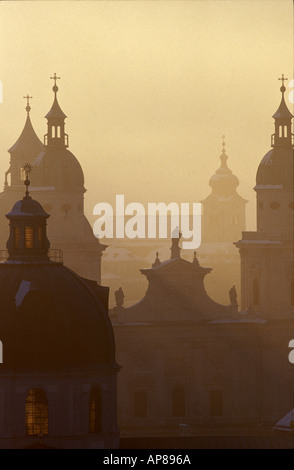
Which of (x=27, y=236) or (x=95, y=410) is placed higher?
(x=27, y=236)

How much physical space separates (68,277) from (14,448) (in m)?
11.0

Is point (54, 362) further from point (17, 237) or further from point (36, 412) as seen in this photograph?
point (17, 237)

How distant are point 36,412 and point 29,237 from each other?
11543 millimetres

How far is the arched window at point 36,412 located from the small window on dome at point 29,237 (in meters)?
9.87

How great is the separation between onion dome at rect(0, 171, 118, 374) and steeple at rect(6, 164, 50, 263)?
2.13ft

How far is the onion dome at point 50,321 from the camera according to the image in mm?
172750

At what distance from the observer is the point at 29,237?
17875 centimetres

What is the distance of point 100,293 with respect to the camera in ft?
584

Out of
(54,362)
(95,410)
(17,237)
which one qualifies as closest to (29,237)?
(17,237)

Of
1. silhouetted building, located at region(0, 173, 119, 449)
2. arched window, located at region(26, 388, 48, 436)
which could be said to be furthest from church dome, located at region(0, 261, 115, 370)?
arched window, located at region(26, 388, 48, 436)

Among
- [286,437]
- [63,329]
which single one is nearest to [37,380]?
[63,329]

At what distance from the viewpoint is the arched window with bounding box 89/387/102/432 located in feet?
566
